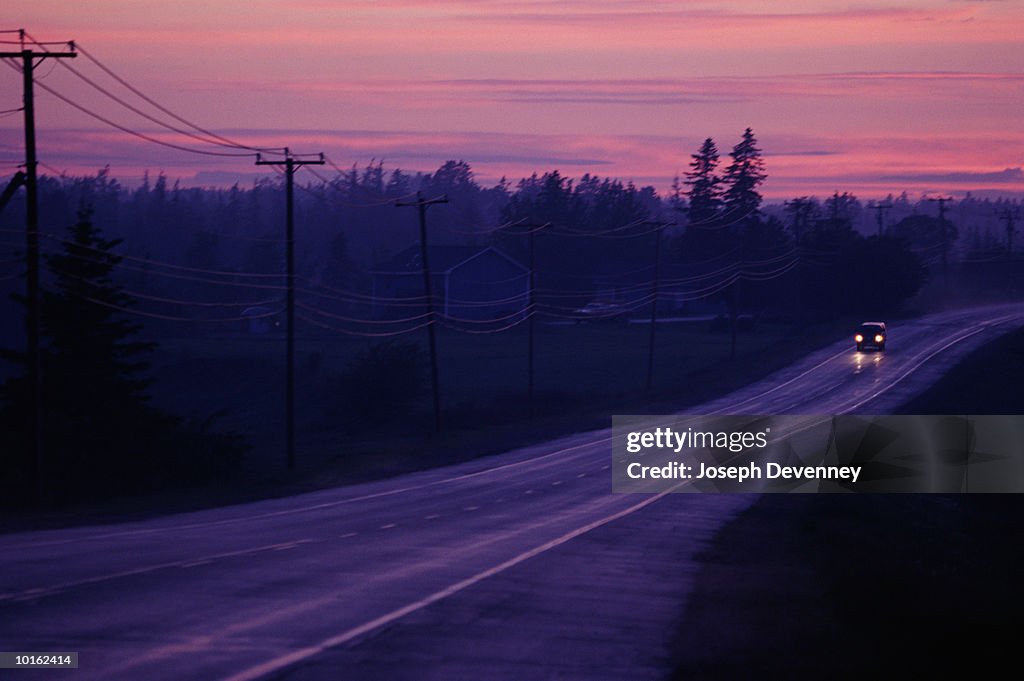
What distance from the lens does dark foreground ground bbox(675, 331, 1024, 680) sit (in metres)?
12.7

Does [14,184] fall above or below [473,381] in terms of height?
above

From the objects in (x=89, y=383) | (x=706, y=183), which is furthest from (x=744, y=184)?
(x=89, y=383)

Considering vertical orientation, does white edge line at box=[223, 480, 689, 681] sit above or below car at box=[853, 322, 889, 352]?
below

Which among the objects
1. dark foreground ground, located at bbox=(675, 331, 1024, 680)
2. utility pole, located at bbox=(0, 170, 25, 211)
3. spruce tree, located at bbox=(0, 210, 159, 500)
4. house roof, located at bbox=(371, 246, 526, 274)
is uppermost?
house roof, located at bbox=(371, 246, 526, 274)

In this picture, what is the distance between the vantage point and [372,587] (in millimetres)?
16219

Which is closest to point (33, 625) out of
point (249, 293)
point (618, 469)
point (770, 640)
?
point (770, 640)

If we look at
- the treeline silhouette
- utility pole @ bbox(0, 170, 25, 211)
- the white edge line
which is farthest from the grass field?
the white edge line

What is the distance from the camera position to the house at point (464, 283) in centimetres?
10994

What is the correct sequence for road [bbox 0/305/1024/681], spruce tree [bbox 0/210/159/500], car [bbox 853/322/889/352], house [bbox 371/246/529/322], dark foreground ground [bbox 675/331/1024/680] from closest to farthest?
road [bbox 0/305/1024/681], dark foreground ground [bbox 675/331/1024/680], spruce tree [bbox 0/210/159/500], car [bbox 853/322/889/352], house [bbox 371/246/529/322]

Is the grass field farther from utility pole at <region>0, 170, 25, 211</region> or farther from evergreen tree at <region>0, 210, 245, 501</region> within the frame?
utility pole at <region>0, 170, 25, 211</region>

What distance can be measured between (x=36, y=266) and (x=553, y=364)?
56612 millimetres

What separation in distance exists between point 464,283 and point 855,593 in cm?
9449

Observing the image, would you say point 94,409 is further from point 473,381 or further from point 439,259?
point 439,259

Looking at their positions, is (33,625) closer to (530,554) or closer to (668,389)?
(530,554)
